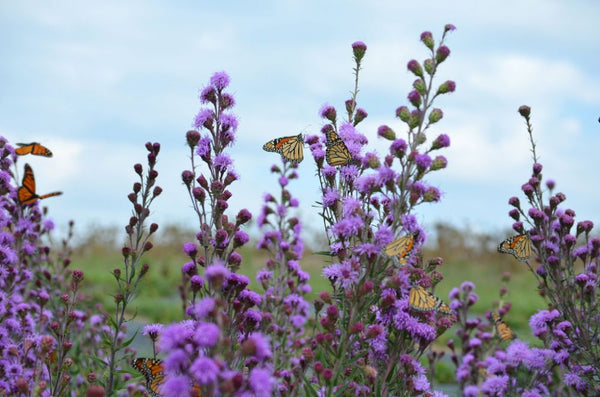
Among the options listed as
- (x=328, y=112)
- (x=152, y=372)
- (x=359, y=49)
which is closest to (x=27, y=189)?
(x=152, y=372)

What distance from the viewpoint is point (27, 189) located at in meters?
4.41

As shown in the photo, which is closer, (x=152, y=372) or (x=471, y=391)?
(x=152, y=372)

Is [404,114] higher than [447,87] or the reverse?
the reverse

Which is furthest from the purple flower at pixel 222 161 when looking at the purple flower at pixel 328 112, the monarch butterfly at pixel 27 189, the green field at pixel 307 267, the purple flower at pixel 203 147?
the green field at pixel 307 267

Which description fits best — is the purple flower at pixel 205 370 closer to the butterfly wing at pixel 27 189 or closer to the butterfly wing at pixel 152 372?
the butterfly wing at pixel 152 372

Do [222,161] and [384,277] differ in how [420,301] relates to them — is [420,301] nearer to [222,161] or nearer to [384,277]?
[384,277]

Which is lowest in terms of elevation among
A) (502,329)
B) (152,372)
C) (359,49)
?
(502,329)

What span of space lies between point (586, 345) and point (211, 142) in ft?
9.63

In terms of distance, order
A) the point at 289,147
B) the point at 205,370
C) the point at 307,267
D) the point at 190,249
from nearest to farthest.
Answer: the point at 205,370 < the point at 190,249 < the point at 289,147 < the point at 307,267

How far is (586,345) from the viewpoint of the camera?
393 centimetres

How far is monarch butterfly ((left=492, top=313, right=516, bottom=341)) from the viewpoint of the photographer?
205 inches

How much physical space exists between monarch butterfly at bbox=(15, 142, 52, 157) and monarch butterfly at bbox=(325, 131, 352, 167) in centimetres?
241

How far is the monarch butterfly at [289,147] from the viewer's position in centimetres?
434

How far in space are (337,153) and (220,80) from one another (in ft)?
3.15
